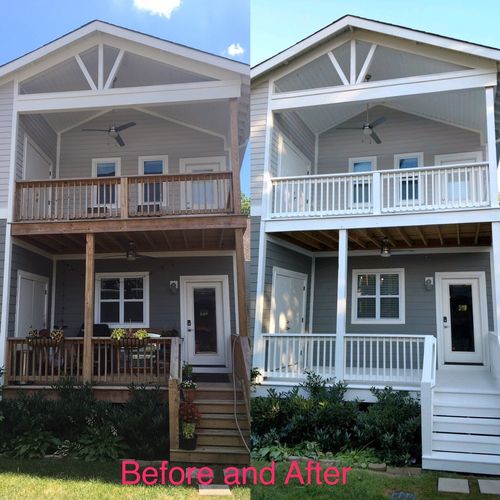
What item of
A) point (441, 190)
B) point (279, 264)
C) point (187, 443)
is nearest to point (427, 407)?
point (187, 443)

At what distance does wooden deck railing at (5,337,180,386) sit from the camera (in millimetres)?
3242

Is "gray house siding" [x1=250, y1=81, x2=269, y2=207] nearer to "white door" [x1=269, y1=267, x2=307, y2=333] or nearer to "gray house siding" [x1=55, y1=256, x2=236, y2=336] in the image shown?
"white door" [x1=269, y1=267, x2=307, y2=333]

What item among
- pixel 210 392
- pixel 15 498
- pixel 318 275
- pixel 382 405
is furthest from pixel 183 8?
pixel 318 275

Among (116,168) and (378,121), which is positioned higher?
(378,121)

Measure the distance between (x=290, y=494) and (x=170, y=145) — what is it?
2.81m

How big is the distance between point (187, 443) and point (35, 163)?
248cm

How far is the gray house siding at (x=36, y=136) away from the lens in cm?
388

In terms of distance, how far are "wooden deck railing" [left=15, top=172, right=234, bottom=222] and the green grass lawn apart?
1.96 metres

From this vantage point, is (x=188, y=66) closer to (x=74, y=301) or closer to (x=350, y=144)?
(x=74, y=301)

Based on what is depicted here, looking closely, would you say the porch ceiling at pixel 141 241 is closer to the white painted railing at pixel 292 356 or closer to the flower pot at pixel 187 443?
the white painted railing at pixel 292 356

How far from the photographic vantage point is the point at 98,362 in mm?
3652

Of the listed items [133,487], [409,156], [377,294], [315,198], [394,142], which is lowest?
[133,487]

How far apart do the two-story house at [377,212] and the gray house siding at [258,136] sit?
0.04 feet

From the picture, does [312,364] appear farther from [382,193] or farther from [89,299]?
[89,299]
